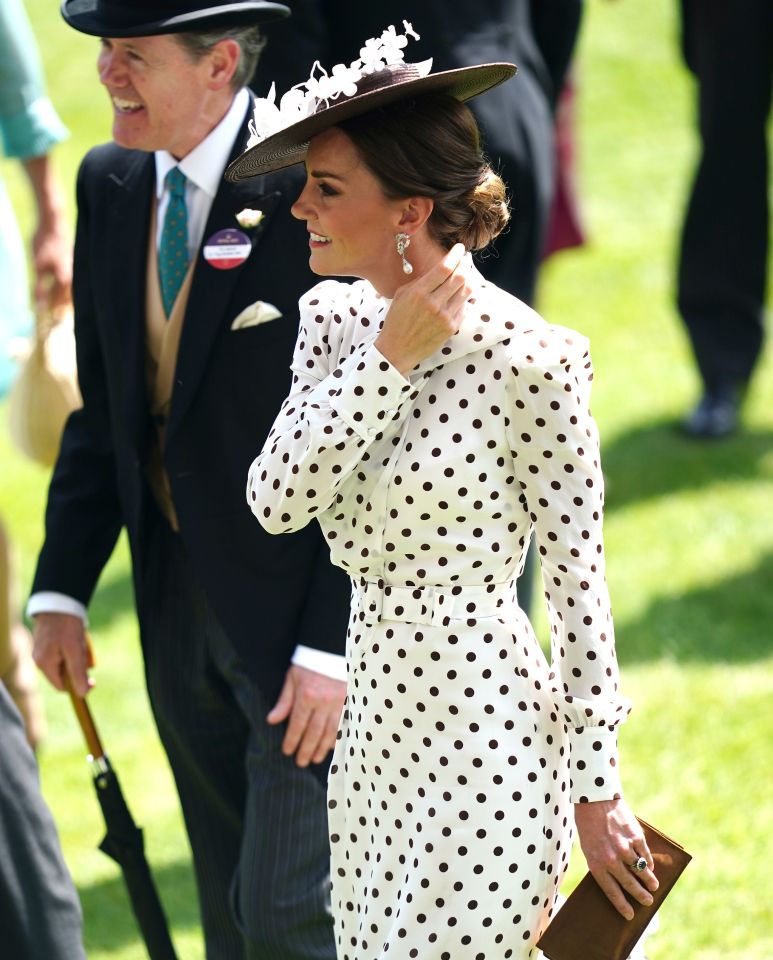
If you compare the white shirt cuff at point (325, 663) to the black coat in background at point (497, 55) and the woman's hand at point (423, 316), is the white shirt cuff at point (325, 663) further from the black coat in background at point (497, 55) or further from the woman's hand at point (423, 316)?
the black coat in background at point (497, 55)

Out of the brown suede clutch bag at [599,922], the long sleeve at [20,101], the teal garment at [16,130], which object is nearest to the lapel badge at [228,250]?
the brown suede clutch bag at [599,922]

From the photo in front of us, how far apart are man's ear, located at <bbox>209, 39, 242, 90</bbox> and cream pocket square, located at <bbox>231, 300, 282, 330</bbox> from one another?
47cm

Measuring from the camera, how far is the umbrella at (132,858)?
3795 mm

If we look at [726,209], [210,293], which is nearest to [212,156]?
[210,293]

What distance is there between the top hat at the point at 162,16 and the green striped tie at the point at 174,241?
32 cm

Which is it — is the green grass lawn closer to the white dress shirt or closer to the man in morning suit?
the man in morning suit

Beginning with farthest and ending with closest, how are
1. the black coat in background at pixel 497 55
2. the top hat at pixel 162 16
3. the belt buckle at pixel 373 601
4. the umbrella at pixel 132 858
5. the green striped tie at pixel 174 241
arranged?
the black coat in background at pixel 497 55, the umbrella at pixel 132 858, the green striped tie at pixel 174 241, the top hat at pixel 162 16, the belt buckle at pixel 373 601

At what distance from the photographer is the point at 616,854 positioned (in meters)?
2.78

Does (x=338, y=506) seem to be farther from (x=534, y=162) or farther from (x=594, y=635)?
(x=534, y=162)

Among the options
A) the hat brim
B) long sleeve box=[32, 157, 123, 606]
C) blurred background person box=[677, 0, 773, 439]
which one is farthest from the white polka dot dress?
blurred background person box=[677, 0, 773, 439]

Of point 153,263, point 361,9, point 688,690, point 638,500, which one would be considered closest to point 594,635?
point 153,263

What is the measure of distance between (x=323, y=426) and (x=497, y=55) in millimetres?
2593

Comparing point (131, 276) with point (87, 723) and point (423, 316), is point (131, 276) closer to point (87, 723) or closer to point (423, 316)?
point (87, 723)

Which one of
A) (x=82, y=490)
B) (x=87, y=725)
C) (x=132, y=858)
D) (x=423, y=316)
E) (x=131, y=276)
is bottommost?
(x=132, y=858)
